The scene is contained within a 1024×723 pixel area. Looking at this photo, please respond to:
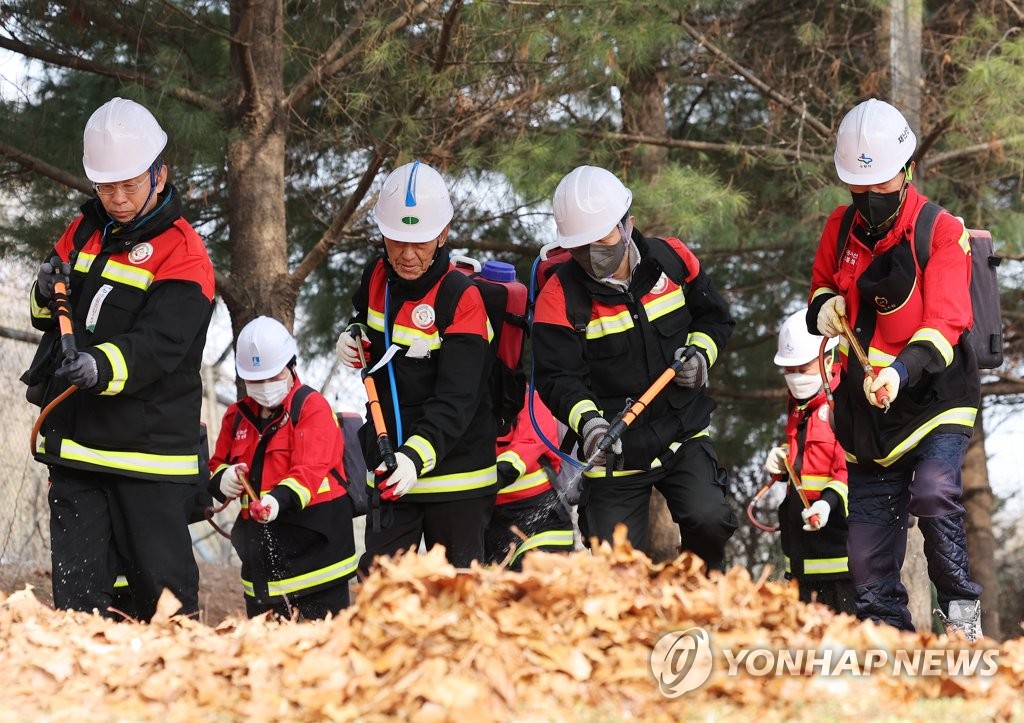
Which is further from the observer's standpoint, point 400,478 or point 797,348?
point 797,348

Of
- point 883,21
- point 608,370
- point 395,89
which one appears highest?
point 883,21

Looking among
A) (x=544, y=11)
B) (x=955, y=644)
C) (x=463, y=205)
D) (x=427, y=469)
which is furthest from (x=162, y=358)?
(x=463, y=205)

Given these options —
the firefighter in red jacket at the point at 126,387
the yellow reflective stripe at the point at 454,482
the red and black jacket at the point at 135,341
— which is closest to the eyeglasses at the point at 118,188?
the firefighter in red jacket at the point at 126,387

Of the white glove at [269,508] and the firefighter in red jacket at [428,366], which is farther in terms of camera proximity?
the white glove at [269,508]

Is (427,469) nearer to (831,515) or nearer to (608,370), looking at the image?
(608,370)

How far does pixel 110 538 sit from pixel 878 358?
3.13m

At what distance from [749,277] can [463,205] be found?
319cm

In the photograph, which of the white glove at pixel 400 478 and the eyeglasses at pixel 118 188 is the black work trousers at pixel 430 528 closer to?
the white glove at pixel 400 478

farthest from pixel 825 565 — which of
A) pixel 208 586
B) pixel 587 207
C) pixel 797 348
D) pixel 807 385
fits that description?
pixel 208 586

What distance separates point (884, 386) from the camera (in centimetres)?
489

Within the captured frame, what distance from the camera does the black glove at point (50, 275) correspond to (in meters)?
5.19

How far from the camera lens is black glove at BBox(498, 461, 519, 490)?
6332 millimetres

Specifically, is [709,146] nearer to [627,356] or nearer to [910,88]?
[910,88]

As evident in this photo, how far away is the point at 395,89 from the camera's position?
7883mm
